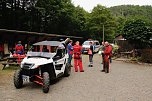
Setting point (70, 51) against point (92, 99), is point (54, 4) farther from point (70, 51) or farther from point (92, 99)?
point (92, 99)

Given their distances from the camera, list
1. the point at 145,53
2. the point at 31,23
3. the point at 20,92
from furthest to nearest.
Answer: the point at 31,23
the point at 145,53
the point at 20,92

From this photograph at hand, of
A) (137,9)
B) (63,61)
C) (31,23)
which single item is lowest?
(63,61)

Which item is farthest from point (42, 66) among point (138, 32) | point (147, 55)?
point (138, 32)

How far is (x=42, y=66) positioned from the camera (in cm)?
1064

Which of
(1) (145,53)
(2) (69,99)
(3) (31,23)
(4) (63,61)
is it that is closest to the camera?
(2) (69,99)

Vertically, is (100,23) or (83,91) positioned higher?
(100,23)

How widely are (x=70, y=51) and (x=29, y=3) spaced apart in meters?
31.7

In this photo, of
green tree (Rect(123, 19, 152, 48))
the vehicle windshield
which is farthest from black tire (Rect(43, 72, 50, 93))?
green tree (Rect(123, 19, 152, 48))

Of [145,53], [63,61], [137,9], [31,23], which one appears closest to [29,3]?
[31,23]

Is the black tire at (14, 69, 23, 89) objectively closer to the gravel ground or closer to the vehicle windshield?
the gravel ground

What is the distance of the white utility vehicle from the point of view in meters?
10.2

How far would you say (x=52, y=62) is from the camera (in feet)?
36.0

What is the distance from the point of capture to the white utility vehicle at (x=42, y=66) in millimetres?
10156

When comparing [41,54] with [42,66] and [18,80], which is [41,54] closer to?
[42,66]
